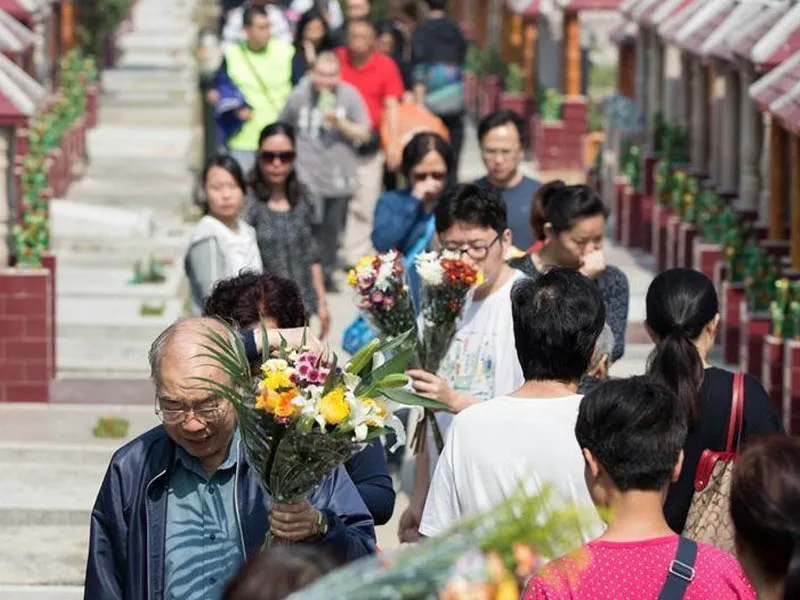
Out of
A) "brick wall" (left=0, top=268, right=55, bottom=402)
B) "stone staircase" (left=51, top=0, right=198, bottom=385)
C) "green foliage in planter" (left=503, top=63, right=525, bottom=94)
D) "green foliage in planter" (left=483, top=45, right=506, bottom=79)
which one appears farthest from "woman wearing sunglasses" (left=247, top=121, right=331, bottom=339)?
"green foliage in planter" (left=483, top=45, right=506, bottom=79)

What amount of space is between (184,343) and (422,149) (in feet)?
16.5

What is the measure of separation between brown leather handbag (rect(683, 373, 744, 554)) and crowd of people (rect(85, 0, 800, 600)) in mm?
70

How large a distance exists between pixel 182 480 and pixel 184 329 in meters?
0.37

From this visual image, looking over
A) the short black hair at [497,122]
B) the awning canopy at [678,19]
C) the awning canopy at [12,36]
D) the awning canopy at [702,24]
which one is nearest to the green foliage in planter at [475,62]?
the awning canopy at [678,19]

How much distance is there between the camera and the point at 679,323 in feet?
22.5

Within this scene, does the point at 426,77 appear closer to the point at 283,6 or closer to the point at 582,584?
the point at 283,6

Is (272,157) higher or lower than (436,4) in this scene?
lower

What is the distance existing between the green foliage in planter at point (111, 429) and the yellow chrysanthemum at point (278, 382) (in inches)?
258

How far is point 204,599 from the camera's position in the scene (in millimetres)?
5562

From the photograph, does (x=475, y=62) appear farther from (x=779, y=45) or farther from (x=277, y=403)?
(x=277, y=403)

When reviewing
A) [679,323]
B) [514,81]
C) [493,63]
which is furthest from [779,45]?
[493,63]

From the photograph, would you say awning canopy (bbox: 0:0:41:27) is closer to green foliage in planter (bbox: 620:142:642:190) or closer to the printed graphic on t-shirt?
green foliage in planter (bbox: 620:142:642:190)

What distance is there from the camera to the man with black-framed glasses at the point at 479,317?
25.8 ft

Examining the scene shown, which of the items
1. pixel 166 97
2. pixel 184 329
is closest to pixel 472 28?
pixel 166 97
